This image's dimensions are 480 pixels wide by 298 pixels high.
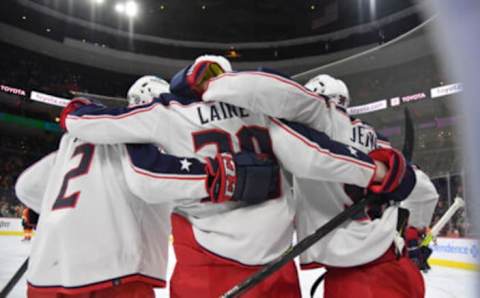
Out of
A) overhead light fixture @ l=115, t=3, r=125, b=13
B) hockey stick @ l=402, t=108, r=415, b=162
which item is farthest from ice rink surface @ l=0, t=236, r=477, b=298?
overhead light fixture @ l=115, t=3, r=125, b=13

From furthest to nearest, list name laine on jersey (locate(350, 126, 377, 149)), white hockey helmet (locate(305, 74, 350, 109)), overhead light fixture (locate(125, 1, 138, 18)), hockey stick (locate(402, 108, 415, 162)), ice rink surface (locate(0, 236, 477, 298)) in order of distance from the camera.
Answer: overhead light fixture (locate(125, 1, 138, 18)) → ice rink surface (locate(0, 236, 477, 298)) → white hockey helmet (locate(305, 74, 350, 109)) → hockey stick (locate(402, 108, 415, 162)) → name laine on jersey (locate(350, 126, 377, 149))

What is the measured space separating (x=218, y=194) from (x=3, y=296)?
1.12 metres

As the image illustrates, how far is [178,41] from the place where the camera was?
1566 cm

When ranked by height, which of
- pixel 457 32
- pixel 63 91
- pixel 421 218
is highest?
pixel 63 91

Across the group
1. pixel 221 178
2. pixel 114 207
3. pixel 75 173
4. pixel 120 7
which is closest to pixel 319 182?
pixel 221 178

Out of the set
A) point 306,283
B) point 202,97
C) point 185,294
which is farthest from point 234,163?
point 306,283

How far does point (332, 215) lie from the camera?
1353 millimetres

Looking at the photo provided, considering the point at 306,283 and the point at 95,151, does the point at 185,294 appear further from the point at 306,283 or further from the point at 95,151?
the point at 306,283

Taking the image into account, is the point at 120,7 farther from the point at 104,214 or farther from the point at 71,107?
the point at 104,214

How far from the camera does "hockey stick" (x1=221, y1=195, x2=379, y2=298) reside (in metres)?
1.15

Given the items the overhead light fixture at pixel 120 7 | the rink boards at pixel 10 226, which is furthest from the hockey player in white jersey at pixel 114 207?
the overhead light fixture at pixel 120 7

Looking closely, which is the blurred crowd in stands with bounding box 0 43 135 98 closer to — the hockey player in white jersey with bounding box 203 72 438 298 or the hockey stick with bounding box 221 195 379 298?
the hockey player in white jersey with bounding box 203 72 438 298

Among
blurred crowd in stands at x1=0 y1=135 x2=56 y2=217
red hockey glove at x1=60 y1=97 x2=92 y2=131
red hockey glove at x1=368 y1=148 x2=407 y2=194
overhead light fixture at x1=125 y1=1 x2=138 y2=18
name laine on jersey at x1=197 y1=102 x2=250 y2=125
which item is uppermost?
overhead light fixture at x1=125 y1=1 x2=138 y2=18

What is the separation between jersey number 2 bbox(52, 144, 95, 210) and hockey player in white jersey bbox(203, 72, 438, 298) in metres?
0.42
